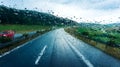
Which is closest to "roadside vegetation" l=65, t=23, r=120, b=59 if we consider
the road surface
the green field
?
the green field

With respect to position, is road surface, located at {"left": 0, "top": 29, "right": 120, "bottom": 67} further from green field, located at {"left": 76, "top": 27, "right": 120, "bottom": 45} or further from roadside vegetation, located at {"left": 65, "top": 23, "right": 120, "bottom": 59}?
green field, located at {"left": 76, "top": 27, "right": 120, "bottom": 45}

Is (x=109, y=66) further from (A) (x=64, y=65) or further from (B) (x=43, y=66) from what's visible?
(B) (x=43, y=66)

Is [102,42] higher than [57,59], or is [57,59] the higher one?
[57,59]

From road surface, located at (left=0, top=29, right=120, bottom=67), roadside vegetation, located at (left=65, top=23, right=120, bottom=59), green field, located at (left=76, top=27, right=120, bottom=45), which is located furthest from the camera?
green field, located at (left=76, top=27, right=120, bottom=45)

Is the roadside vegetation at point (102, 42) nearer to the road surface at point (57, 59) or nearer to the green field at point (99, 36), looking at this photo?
the green field at point (99, 36)

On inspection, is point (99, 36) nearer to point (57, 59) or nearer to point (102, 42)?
point (102, 42)

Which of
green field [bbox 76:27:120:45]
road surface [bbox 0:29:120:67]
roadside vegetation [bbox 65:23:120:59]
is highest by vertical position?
road surface [bbox 0:29:120:67]

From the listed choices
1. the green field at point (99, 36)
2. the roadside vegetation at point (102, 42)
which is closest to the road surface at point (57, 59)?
the roadside vegetation at point (102, 42)

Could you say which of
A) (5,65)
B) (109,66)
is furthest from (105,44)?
(5,65)

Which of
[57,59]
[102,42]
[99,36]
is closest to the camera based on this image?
[57,59]

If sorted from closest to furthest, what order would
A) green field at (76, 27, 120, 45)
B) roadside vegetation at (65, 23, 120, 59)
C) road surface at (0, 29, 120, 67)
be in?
1. road surface at (0, 29, 120, 67)
2. roadside vegetation at (65, 23, 120, 59)
3. green field at (76, 27, 120, 45)

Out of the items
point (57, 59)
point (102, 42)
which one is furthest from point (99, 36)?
point (57, 59)

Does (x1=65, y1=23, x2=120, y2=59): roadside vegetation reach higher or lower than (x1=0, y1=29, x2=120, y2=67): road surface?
lower

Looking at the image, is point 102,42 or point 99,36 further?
point 99,36
